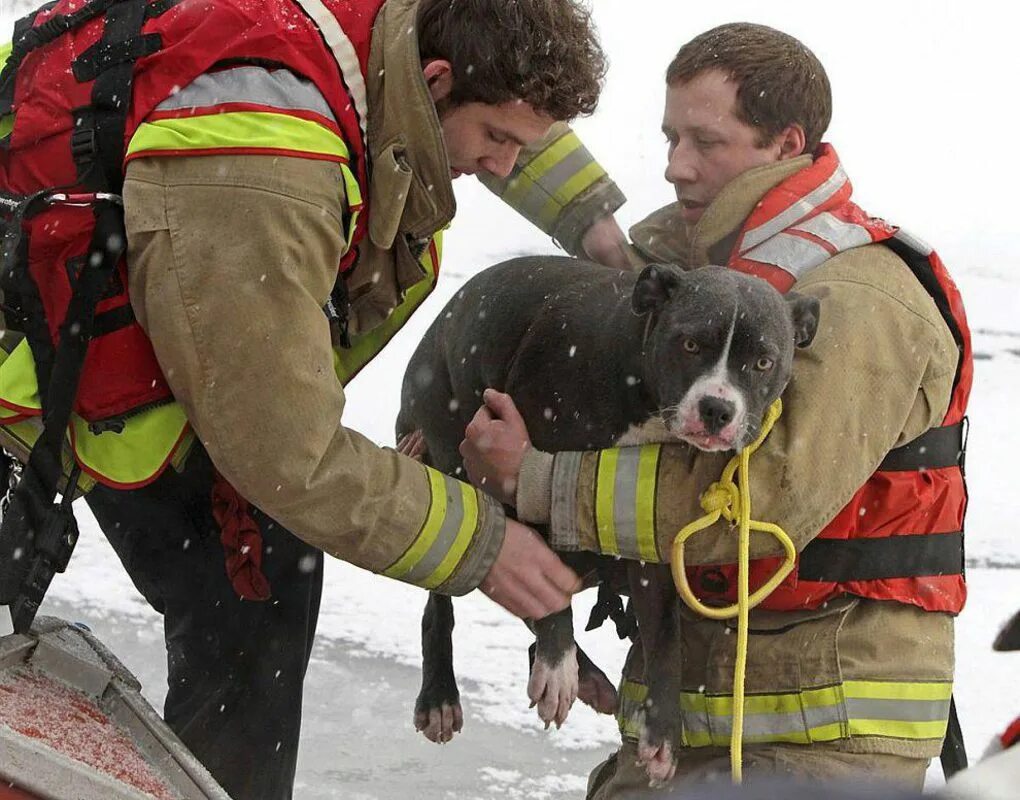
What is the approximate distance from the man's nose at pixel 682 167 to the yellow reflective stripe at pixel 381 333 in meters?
0.57

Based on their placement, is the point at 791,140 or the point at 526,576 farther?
the point at 791,140

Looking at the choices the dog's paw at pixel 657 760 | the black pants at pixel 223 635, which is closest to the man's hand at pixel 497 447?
the black pants at pixel 223 635

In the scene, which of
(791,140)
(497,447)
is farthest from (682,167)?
(497,447)

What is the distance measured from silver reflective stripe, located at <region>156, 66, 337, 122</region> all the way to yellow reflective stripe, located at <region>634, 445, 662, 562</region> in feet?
3.23

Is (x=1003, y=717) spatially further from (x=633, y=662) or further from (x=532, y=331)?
(x=532, y=331)

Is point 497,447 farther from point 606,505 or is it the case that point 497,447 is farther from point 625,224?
point 625,224

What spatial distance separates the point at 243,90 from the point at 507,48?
1.72 feet

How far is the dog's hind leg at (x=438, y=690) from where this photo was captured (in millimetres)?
3668

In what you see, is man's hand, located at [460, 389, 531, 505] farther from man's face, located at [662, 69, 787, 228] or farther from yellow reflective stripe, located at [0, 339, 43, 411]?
yellow reflective stripe, located at [0, 339, 43, 411]

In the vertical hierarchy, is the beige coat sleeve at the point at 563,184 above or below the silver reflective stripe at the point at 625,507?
above

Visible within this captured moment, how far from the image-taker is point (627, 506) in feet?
9.05

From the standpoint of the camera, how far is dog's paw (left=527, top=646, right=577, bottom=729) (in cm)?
329

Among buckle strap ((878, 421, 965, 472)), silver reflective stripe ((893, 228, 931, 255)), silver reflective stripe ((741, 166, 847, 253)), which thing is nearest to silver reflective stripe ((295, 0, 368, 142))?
silver reflective stripe ((741, 166, 847, 253))

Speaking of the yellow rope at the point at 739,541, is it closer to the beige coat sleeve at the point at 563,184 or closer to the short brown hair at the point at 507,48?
the short brown hair at the point at 507,48
